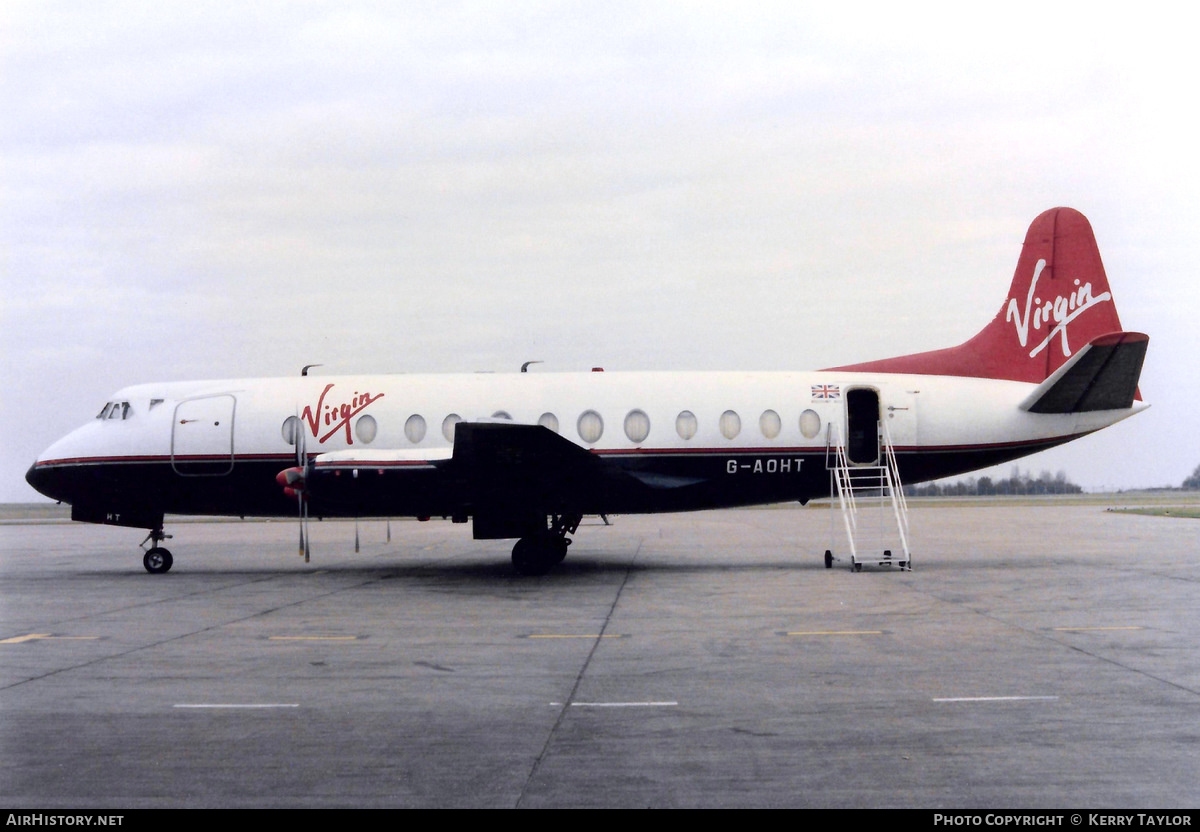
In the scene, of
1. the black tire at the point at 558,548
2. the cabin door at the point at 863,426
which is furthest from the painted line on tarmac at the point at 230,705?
the cabin door at the point at 863,426

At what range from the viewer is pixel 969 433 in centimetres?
1911

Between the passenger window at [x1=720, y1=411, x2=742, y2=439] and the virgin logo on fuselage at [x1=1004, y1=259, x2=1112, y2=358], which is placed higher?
the virgin logo on fuselage at [x1=1004, y1=259, x2=1112, y2=358]

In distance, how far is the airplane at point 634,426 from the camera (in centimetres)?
1858

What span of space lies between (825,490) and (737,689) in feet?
36.6

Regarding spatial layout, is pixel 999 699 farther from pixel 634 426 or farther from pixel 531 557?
pixel 634 426

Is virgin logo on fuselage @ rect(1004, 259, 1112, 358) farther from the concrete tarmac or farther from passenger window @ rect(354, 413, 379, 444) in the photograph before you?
passenger window @ rect(354, 413, 379, 444)

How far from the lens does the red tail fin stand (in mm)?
19578

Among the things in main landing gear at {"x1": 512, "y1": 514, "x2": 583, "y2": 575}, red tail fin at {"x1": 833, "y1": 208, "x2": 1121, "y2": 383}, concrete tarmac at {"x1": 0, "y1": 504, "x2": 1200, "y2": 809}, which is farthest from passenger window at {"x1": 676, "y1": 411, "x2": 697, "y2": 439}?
red tail fin at {"x1": 833, "y1": 208, "x2": 1121, "y2": 383}

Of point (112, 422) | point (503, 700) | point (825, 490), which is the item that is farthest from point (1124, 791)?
point (112, 422)

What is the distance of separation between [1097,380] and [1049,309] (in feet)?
7.28

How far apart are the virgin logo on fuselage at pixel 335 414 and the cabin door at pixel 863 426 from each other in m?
9.11

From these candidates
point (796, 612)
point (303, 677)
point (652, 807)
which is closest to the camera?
point (652, 807)

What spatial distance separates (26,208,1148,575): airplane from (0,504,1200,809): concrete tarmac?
5.26 ft

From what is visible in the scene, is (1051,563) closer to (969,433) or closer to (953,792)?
(969,433)
